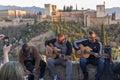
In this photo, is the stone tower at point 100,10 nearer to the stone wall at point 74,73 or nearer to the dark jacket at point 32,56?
the stone wall at point 74,73

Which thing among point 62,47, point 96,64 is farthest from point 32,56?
point 96,64

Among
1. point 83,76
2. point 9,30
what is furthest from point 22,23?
point 83,76

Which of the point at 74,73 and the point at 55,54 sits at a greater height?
the point at 55,54

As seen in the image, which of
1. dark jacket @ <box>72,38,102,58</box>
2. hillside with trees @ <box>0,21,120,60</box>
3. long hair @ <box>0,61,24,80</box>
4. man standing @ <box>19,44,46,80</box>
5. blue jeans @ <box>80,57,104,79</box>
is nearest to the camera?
long hair @ <box>0,61,24,80</box>

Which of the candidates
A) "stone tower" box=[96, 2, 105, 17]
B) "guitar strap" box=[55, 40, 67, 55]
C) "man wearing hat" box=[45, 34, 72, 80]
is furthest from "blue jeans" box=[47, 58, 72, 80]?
"stone tower" box=[96, 2, 105, 17]

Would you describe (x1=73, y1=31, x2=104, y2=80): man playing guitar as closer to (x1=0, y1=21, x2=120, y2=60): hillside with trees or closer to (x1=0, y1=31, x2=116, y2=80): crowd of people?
(x1=0, y1=31, x2=116, y2=80): crowd of people

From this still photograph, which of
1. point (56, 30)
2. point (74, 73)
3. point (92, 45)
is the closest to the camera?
point (92, 45)

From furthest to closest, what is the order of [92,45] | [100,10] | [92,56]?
[100,10]
[92,45]
[92,56]

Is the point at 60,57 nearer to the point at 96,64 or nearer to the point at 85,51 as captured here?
the point at 85,51

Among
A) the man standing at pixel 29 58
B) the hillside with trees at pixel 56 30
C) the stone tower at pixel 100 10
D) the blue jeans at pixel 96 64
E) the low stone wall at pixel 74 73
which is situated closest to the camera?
the man standing at pixel 29 58

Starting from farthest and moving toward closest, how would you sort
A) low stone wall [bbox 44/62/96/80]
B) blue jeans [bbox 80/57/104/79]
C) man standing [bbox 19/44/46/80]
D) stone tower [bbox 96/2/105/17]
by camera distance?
stone tower [bbox 96/2/105/17] → low stone wall [bbox 44/62/96/80] → blue jeans [bbox 80/57/104/79] → man standing [bbox 19/44/46/80]

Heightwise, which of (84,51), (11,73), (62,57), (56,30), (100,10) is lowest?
(56,30)

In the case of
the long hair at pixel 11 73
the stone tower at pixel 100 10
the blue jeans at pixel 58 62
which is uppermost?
the long hair at pixel 11 73

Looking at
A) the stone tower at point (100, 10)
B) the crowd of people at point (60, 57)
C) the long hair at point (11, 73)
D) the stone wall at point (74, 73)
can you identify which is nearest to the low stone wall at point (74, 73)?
the stone wall at point (74, 73)
